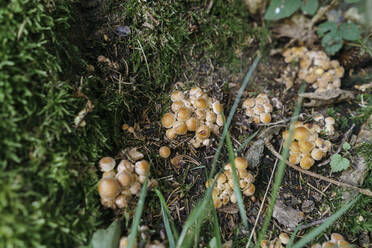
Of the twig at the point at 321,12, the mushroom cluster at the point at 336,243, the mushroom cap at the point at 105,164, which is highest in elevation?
the twig at the point at 321,12

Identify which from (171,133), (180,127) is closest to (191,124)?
(180,127)

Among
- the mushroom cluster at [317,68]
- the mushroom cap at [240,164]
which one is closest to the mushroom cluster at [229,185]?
the mushroom cap at [240,164]

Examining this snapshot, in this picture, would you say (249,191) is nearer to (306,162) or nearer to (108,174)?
(306,162)

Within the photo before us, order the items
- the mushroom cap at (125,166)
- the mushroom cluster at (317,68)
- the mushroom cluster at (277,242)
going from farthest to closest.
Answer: the mushroom cluster at (317,68)
the mushroom cluster at (277,242)
the mushroom cap at (125,166)

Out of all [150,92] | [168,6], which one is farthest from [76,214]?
[168,6]

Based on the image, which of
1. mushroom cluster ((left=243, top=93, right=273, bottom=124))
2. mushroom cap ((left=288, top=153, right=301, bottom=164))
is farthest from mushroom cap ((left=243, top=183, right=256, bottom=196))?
mushroom cluster ((left=243, top=93, right=273, bottom=124))

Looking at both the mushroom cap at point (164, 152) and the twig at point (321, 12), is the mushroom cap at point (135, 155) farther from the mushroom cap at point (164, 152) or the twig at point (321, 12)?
the twig at point (321, 12)

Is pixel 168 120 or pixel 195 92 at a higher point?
pixel 195 92
